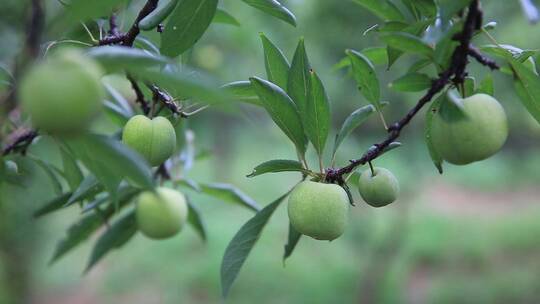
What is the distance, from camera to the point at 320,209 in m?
0.66

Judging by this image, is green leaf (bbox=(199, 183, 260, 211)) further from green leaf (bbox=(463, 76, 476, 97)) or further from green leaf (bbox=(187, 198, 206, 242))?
green leaf (bbox=(463, 76, 476, 97))

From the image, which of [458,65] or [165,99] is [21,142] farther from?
[458,65]

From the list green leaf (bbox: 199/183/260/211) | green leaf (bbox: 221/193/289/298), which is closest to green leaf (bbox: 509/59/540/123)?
green leaf (bbox: 221/193/289/298)

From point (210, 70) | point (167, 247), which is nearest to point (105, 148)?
point (210, 70)

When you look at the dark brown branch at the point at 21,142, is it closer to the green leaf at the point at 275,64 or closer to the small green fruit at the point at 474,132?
the green leaf at the point at 275,64

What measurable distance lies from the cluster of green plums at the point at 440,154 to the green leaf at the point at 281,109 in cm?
9

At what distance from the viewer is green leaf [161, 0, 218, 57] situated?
2.08 ft

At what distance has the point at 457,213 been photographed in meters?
6.43

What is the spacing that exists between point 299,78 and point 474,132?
0.80 feet

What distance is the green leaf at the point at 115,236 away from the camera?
1077 millimetres

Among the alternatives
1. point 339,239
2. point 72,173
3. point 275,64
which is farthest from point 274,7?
point 339,239

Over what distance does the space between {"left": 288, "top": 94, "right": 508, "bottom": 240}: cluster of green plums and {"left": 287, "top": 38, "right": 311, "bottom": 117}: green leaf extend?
0.39ft

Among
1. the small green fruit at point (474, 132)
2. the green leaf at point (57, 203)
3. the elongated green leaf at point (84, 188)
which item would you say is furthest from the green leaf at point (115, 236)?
the small green fruit at point (474, 132)

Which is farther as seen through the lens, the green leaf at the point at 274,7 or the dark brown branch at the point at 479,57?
the green leaf at the point at 274,7
